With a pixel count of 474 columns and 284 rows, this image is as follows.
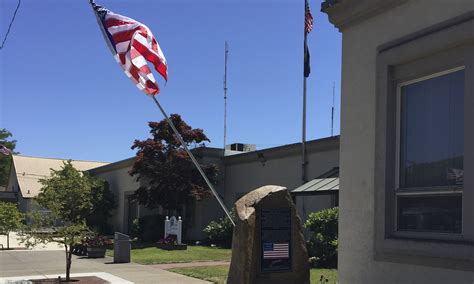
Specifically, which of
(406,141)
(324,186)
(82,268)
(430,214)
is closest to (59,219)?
(82,268)

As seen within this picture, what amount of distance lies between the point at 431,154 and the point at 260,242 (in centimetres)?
305

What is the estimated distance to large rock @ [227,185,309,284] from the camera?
7.69 metres

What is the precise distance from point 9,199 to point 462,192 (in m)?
58.0

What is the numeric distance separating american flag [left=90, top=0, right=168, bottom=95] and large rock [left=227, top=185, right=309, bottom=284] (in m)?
3.09

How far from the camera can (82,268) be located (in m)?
15.4

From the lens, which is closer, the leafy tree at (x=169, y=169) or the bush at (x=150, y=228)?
the leafy tree at (x=169, y=169)

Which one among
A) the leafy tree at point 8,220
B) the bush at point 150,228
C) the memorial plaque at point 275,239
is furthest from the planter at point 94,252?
the memorial plaque at point 275,239

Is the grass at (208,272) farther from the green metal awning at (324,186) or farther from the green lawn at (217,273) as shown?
the green metal awning at (324,186)

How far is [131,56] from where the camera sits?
962cm

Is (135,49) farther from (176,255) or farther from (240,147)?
(240,147)

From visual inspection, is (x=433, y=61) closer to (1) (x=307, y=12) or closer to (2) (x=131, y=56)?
(2) (x=131, y=56)

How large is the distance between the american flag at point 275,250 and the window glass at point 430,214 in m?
2.40

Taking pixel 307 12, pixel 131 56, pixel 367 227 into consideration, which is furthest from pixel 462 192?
pixel 307 12

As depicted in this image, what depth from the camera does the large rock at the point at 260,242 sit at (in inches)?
303
